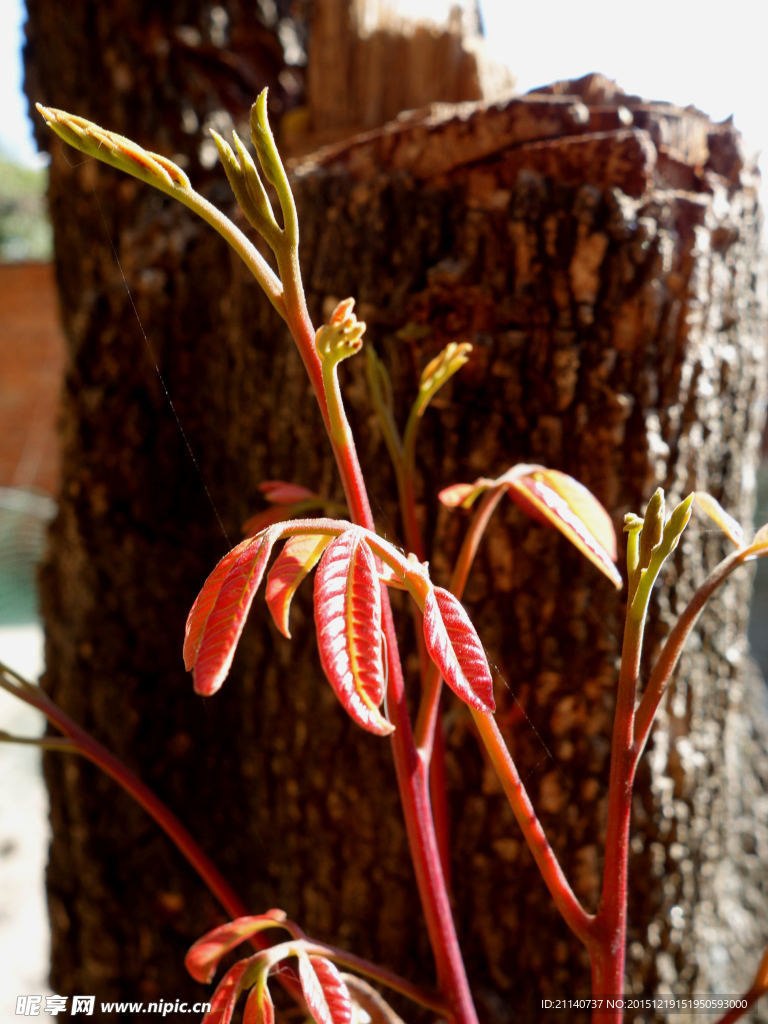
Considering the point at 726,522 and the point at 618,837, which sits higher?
the point at 726,522

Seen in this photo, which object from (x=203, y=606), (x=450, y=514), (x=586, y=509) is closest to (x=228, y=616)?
(x=203, y=606)

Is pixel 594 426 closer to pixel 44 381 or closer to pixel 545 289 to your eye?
pixel 545 289

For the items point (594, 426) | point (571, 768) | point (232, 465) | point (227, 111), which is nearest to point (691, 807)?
point (571, 768)

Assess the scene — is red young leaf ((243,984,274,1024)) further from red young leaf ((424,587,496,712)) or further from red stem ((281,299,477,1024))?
red young leaf ((424,587,496,712))

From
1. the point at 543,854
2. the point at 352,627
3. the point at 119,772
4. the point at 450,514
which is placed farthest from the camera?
the point at 450,514

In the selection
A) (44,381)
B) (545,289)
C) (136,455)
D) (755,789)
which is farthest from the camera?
(44,381)

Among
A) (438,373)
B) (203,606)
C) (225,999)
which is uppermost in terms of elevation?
(438,373)

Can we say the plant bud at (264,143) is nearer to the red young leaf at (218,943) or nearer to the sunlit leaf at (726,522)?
the sunlit leaf at (726,522)

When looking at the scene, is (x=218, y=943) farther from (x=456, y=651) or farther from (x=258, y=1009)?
(x=456, y=651)
